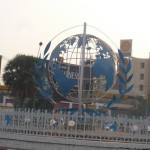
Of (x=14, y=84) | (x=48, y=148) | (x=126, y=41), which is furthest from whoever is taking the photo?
(x=126, y=41)

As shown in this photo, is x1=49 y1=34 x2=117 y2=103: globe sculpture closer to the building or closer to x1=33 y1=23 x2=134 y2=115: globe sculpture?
x1=33 y1=23 x2=134 y2=115: globe sculpture

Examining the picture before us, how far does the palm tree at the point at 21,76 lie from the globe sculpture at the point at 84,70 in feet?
45.3

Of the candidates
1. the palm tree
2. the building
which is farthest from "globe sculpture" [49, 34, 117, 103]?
the building

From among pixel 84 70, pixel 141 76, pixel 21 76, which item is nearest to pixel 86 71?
pixel 84 70

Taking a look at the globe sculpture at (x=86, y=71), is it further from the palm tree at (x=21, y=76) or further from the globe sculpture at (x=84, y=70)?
the palm tree at (x=21, y=76)

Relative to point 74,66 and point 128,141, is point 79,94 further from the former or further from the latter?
point 128,141

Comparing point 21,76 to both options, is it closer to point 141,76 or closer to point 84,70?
point 84,70

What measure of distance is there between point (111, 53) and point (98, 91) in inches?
64.4

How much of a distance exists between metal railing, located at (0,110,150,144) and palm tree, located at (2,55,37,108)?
1633 centimetres

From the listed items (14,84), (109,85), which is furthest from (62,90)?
(14,84)

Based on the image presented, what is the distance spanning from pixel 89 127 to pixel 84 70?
335 centimetres

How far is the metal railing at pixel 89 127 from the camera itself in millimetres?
15742

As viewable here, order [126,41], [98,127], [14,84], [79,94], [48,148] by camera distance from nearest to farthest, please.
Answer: [48,148] → [98,127] → [79,94] → [14,84] → [126,41]

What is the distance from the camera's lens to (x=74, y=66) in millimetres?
19016
